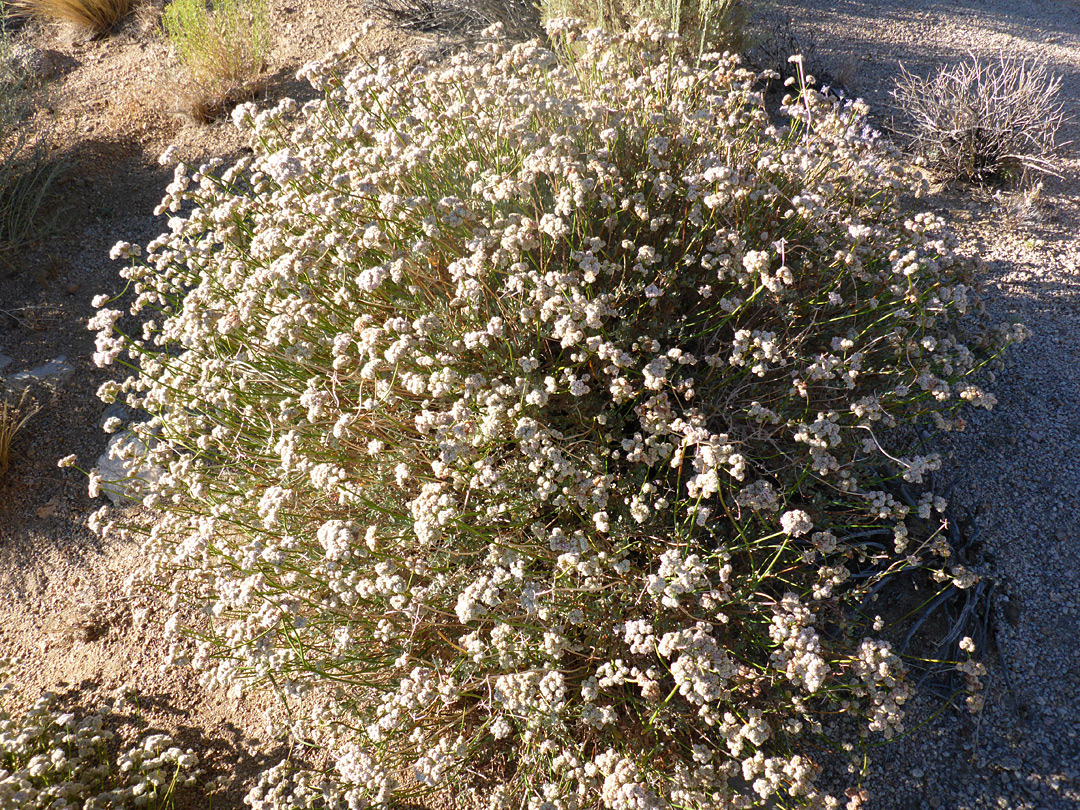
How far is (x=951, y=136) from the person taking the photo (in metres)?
5.71

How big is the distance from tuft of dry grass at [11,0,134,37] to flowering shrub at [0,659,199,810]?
29.6 ft

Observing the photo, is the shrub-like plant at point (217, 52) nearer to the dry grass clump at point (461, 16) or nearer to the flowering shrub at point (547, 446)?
the dry grass clump at point (461, 16)

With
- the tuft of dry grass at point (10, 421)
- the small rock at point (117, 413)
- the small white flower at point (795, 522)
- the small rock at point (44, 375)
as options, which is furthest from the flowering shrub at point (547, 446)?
the small rock at point (44, 375)

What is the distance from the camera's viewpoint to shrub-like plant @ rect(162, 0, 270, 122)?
664 centimetres

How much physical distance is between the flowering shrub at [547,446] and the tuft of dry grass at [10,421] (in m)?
1.72

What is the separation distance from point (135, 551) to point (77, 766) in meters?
1.38

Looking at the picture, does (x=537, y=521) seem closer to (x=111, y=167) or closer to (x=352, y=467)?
(x=352, y=467)

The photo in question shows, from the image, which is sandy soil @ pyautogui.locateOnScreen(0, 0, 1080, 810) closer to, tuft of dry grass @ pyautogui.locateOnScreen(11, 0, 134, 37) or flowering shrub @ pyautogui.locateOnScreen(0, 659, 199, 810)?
flowering shrub @ pyautogui.locateOnScreen(0, 659, 199, 810)

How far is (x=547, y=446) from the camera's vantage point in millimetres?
2633

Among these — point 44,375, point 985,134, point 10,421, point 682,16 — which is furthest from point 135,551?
point 985,134

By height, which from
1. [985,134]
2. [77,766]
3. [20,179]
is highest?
[20,179]

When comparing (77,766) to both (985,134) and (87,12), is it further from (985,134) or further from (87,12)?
(87,12)

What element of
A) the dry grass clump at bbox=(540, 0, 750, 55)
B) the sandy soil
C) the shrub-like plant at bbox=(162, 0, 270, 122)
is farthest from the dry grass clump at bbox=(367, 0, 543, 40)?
the shrub-like plant at bbox=(162, 0, 270, 122)

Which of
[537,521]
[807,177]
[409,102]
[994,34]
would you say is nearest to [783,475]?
[537,521]
